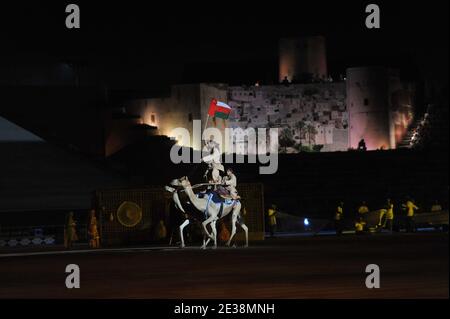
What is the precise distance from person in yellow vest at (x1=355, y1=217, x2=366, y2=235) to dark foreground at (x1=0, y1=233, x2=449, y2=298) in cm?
646

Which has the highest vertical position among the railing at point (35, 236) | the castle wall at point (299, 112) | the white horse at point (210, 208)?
the castle wall at point (299, 112)

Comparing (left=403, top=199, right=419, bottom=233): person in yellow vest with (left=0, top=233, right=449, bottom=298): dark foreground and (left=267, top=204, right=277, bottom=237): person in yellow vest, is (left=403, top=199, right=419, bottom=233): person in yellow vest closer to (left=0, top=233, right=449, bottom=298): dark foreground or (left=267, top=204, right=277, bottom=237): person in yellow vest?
(left=267, top=204, right=277, bottom=237): person in yellow vest

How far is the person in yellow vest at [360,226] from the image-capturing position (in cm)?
2894

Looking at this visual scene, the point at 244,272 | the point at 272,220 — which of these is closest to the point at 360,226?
the point at 272,220

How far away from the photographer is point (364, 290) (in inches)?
471

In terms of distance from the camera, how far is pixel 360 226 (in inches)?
1144

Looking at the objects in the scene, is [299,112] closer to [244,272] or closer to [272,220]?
[272,220]

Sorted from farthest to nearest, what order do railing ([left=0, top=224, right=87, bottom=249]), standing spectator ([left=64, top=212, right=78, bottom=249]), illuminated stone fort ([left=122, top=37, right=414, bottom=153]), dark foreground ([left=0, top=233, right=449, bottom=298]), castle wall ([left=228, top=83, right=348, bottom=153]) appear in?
1. castle wall ([left=228, top=83, right=348, bottom=153])
2. illuminated stone fort ([left=122, top=37, right=414, bottom=153])
3. railing ([left=0, top=224, right=87, bottom=249])
4. standing spectator ([left=64, top=212, right=78, bottom=249])
5. dark foreground ([left=0, top=233, right=449, bottom=298])

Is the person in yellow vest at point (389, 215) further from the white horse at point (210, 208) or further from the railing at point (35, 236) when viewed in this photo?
the railing at point (35, 236)

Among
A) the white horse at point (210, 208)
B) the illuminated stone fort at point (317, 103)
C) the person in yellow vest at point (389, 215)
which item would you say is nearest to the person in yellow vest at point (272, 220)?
the person in yellow vest at point (389, 215)

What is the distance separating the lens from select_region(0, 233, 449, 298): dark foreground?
1222 centimetres

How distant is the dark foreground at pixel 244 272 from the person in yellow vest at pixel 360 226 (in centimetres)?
646

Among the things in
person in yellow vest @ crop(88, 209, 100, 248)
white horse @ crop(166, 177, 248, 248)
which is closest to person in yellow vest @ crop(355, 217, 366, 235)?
white horse @ crop(166, 177, 248, 248)

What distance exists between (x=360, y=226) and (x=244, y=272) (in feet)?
46.9
